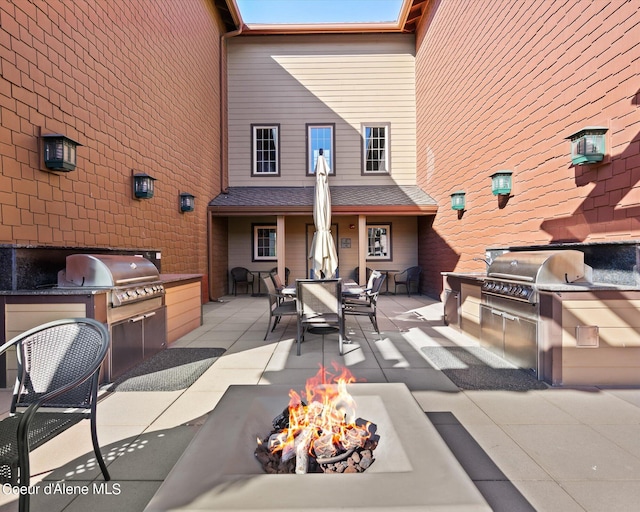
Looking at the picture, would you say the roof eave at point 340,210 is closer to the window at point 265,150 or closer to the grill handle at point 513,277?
the window at point 265,150

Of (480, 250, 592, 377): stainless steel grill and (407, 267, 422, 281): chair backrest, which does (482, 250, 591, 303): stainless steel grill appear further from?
(407, 267, 422, 281): chair backrest

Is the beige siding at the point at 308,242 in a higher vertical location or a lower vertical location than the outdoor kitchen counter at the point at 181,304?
higher

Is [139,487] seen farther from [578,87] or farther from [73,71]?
[578,87]

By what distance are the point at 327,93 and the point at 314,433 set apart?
10.0 m

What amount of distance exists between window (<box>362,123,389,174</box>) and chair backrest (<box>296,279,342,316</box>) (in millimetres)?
6654

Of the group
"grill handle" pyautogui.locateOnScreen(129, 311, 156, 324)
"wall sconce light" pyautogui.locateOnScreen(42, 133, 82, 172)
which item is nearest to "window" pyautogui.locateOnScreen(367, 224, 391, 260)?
"grill handle" pyautogui.locateOnScreen(129, 311, 156, 324)

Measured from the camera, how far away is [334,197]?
9.15 m

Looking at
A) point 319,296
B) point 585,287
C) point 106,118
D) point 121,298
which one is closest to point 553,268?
point 585,287

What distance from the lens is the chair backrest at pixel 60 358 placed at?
1799 mm

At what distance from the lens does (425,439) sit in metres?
1.47

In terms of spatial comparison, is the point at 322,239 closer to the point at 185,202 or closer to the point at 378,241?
the point at 185,202

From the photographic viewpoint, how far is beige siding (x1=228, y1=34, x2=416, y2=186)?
32.5ft

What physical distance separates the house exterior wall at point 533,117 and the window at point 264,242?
189 inches

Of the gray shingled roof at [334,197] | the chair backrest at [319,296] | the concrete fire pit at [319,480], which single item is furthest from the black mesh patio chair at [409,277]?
the concrete fire pit at [319,480]
